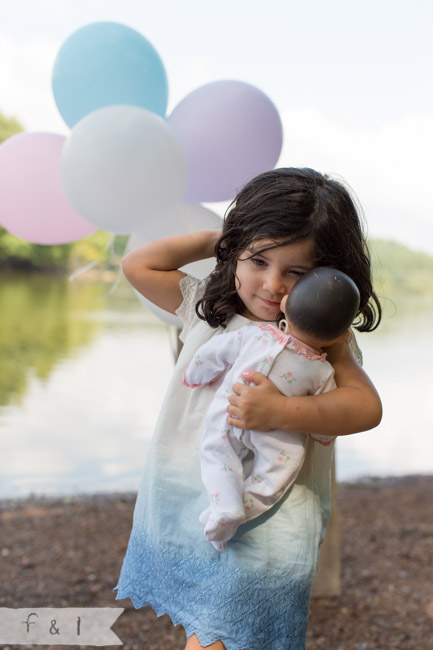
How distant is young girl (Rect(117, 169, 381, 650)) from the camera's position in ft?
4.07

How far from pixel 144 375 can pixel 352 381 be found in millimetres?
7388

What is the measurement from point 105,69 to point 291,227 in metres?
1.08

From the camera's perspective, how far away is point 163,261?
4.65 feet

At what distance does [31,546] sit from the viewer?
127 inches

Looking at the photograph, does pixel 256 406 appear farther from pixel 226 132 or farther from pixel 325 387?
pixel 226 132

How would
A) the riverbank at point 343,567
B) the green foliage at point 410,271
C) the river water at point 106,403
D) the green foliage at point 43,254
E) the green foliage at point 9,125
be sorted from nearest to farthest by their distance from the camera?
the riverbank at point 343,567
the river water at point 106,403
the green foliage at point 410,271
the green foliage at point 9,125
the green foliage at point 43,254

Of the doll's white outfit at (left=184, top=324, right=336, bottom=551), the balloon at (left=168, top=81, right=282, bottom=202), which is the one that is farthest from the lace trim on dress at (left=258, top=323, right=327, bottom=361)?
the balloon at (left=168, top=81, right=282, bottom=202)

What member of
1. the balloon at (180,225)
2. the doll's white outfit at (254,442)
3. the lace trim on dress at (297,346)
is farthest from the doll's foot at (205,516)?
the balloon at (180,225)

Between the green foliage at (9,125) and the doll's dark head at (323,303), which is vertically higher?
the doll's dark head at (323,303)

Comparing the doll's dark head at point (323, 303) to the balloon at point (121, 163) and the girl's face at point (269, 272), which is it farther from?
the balloon at point (121, 163)

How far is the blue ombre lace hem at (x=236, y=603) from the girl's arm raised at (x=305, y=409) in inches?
11.5

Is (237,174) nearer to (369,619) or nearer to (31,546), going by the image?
(369,619)

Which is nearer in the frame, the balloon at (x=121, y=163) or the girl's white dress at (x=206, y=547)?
the girl's white dress at (x=206, y=547)

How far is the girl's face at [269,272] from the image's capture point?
49.1 inches
